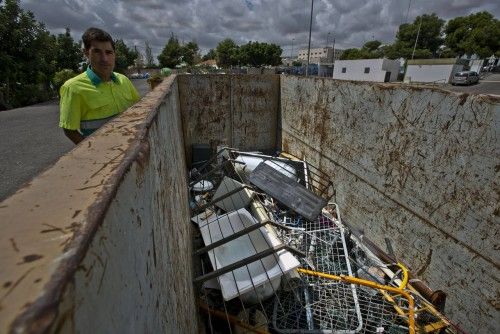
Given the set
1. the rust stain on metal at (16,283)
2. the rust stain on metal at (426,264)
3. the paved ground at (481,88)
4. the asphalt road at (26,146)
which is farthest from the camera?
the paved ground at (481,88)

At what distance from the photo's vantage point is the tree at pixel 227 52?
56.3m

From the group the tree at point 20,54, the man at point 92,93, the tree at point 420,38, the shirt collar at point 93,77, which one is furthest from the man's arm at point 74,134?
the tree at point 420,38

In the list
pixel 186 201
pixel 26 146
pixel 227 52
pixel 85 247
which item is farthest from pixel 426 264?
pixel 227 52

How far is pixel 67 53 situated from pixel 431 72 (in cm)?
3433

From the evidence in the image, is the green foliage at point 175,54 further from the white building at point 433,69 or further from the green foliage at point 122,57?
the white building at point 433,69

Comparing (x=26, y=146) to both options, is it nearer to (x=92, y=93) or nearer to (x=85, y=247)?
(x=92, y=93)

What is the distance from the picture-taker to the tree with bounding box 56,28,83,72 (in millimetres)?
20239

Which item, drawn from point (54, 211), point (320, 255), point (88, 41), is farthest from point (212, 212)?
point (54, 211)

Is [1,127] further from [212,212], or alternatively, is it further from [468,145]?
[468,145]

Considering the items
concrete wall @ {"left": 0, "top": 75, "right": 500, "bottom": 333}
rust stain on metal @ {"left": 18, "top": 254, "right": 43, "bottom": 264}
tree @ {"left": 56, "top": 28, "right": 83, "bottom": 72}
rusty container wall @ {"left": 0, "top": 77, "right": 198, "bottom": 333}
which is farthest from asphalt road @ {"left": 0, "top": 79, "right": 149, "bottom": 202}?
tree @ {"left": 56, "top": 28, "right": 83, "bottom": 72}

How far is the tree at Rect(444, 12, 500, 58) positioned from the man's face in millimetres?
46739

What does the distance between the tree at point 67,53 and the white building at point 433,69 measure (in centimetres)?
3286

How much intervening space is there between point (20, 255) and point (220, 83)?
19.4ft

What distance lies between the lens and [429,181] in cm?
270
